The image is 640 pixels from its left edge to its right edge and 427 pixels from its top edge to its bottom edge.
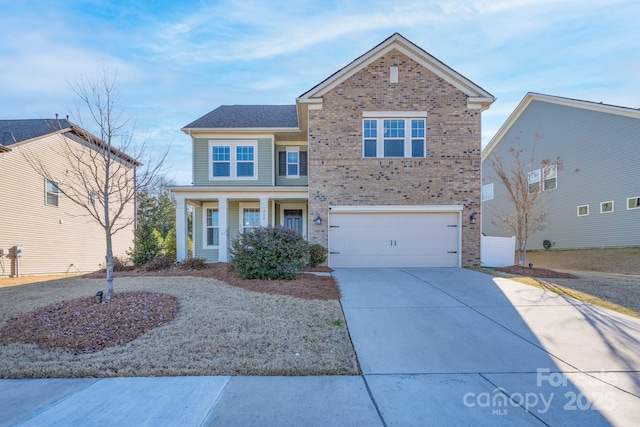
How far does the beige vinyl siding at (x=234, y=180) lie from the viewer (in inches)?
608

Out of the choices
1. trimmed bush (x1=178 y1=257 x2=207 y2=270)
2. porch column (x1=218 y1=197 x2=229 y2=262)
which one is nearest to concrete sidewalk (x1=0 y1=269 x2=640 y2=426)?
trimmed bush (x1=178 y1=257 x2=207 y2=270)

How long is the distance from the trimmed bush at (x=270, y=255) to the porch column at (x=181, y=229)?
4.85 meters

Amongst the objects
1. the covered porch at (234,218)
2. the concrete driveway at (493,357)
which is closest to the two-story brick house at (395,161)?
the covered porch at (234,218)

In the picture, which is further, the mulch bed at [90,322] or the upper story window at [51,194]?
the upper story window at [51,194]

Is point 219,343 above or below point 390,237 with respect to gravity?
below

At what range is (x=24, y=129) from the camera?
15148 millimetres

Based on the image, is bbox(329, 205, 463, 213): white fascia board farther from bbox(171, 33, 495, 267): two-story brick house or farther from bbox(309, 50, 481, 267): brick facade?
bbox(309, 50, 481, 267): brick facade

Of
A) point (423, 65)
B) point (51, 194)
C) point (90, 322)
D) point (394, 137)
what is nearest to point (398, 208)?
point (394, 137)

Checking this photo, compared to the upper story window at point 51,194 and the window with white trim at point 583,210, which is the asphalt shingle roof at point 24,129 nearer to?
the upper story window at point 51,194

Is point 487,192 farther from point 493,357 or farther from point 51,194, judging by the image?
point 51,194

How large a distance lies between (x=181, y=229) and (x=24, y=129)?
822 cm

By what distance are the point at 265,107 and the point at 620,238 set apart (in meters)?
18.1

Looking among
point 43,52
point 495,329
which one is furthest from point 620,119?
point 43,52

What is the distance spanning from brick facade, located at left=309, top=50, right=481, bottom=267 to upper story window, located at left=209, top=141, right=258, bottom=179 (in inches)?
134
